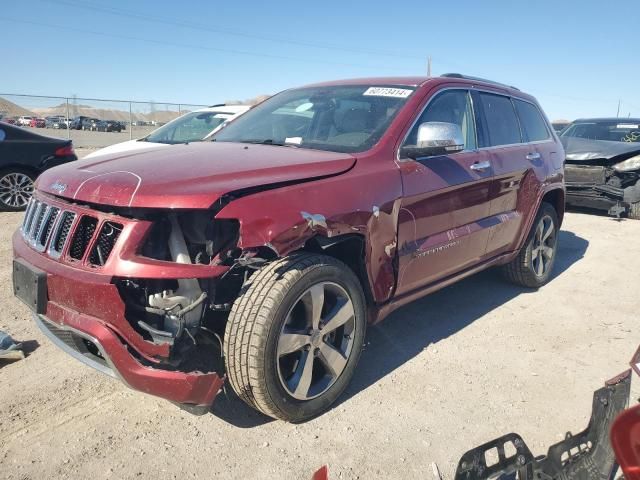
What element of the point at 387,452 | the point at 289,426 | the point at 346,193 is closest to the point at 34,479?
the point at 289,426

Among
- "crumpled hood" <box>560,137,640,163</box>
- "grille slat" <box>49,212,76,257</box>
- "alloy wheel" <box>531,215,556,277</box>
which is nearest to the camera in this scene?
"grille slat" <box>49,212,76,257</box>

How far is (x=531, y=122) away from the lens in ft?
16.6

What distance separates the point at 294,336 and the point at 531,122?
3581 mm

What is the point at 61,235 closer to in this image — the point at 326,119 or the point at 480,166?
the point at 326,119

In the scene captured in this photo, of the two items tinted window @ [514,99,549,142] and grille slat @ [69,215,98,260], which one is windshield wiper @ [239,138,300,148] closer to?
grille slat @ [69,215,98,260]

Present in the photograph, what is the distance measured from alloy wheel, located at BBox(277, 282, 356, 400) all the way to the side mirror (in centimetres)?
104

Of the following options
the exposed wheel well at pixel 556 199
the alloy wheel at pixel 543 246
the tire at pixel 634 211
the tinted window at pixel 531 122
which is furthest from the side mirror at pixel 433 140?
the tire at pixel 634 211

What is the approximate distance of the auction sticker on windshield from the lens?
11.8 feet

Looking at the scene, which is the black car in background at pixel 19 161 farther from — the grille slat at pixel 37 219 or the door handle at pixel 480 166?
the door handle at pixel 480 166

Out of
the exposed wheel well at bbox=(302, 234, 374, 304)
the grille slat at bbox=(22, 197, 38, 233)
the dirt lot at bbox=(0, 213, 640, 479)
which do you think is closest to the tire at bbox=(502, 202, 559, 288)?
the dirt lot at bbox=(0, 213, 640, 479)

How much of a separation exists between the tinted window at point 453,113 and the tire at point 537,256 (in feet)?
4.58

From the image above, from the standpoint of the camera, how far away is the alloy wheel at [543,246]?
509 cm

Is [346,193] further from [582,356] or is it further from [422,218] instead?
[582,356]

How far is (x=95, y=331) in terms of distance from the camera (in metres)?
2.39
